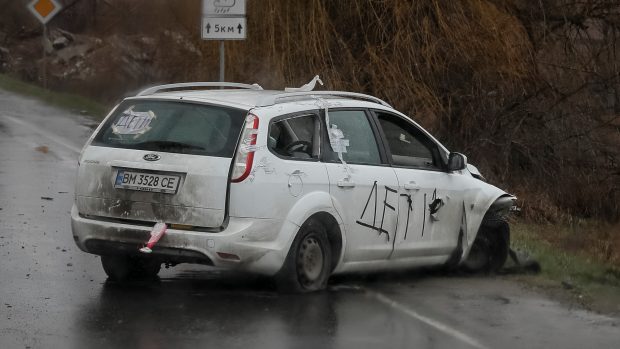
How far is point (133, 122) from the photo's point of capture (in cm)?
951

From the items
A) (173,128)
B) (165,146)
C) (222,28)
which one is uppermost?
(222,28)

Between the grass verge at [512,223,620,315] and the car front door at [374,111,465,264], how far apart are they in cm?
89

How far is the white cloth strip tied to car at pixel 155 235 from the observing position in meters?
8.90

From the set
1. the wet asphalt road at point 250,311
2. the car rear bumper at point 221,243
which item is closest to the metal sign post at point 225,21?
the wet asphalt road at point 250,311

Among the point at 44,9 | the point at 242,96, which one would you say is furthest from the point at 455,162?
the point at 44,9

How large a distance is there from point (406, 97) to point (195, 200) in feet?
36.8

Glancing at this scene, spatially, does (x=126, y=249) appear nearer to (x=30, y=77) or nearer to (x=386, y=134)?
(x=386, y=134)

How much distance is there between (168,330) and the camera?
793 cm

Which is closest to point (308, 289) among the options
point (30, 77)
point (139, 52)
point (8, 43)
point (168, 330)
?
point (168, 330)

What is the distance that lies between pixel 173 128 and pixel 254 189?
88 cm

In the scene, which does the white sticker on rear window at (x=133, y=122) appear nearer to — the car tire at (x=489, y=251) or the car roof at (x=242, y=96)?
the car roof at (x=242, y=96)

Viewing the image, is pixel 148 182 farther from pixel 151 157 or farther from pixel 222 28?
pixel 222 28

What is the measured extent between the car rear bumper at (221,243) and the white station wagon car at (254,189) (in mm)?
10

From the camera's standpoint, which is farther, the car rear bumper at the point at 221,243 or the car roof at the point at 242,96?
the car roof at the point at 242,96
